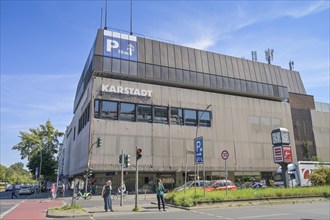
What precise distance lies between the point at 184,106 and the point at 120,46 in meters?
12.7

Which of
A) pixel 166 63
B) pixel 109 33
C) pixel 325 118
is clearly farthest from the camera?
pixel 325 118

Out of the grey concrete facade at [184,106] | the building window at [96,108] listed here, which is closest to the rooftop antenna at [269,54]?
the grey concrete facade at [184,106]

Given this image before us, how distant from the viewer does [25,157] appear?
61.9 metres

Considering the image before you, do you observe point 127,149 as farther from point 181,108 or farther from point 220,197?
point 220,197

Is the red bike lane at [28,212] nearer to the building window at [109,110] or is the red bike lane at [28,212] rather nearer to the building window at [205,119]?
the building window at [109,110]

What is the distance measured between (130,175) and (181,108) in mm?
12099

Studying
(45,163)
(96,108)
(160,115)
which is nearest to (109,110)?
(96,108)

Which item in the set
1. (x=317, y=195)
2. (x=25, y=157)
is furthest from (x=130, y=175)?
(x=25, y=157)

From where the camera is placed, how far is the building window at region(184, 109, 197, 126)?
136 feet

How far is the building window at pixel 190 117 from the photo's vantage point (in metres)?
41.4

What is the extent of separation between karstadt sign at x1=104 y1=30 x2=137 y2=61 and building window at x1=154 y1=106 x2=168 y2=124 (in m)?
8.05

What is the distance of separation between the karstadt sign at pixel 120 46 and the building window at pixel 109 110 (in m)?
7.04

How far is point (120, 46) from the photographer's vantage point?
1566 inches

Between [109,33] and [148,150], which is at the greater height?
[109,33]
